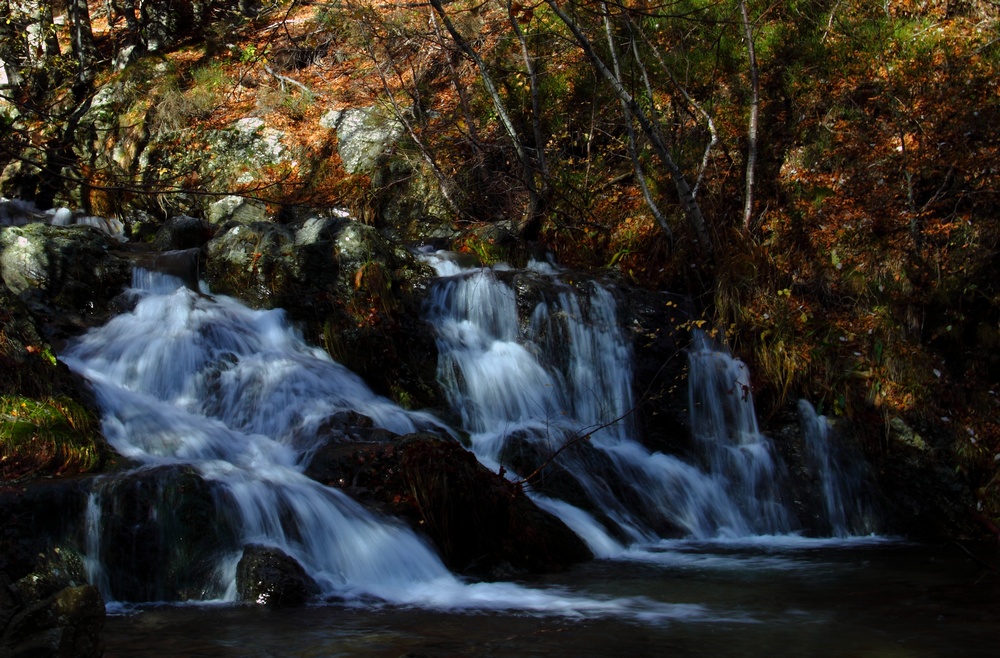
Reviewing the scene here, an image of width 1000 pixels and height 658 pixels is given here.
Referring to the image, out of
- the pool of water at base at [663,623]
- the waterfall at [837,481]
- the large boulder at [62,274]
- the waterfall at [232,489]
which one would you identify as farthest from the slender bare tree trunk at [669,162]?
the large boulder at [62,274]

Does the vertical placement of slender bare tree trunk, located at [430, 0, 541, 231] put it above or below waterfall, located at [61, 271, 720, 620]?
above

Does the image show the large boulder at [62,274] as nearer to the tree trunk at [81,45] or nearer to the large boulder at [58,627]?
the large boulder at [58,627]

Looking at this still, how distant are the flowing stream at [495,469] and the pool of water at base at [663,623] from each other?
0.07ft

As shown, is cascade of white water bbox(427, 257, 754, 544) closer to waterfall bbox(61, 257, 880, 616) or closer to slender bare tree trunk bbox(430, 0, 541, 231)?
waterfall bbox(61, 257, 880, 616)

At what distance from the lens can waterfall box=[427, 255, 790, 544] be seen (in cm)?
699

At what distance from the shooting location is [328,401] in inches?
290

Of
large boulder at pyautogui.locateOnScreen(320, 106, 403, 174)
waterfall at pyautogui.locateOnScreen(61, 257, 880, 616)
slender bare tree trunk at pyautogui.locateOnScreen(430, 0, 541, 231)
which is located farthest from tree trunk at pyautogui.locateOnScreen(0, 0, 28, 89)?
slender bare tree trunk at pyautogui.locateOnScreen(430, 0, 541, 231)

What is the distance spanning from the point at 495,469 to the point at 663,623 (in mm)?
2800

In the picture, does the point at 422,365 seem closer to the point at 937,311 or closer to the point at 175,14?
the point at 937,311

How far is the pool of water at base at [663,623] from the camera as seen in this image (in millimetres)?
3941

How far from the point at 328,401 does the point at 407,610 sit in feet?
9.81

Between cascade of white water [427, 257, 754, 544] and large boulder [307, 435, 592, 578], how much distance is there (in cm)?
57

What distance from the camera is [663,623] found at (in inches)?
173

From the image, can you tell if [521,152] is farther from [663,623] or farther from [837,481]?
[663,623]
